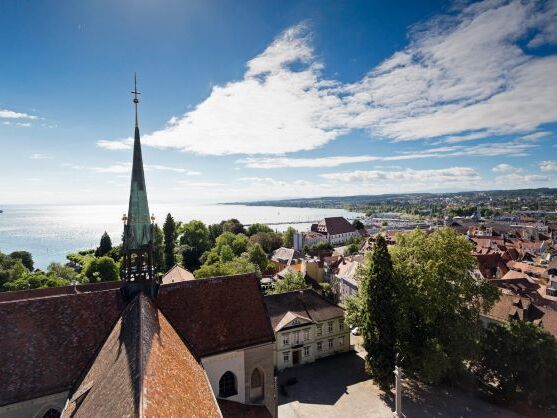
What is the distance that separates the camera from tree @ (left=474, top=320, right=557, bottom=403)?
22.8m

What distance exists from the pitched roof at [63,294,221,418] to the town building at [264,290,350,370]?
1968 centimetres

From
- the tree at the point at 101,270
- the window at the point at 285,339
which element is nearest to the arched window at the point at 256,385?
the window at the point at 285,339

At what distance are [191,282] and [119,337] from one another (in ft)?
18.4

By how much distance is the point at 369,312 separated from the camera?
89.5ft

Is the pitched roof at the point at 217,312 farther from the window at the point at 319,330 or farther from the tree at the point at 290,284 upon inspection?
the tree at the point at 290,284

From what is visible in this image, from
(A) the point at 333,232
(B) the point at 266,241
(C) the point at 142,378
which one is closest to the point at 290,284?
(C) the point at 142,378

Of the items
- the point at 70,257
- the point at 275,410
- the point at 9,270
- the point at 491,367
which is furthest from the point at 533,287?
the point at 70,257

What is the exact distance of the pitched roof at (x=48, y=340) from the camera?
1313cm

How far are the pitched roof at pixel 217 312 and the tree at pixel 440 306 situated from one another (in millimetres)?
12781

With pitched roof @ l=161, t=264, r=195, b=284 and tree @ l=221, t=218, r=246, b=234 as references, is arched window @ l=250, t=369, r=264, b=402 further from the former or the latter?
tree @ l=221, t=218, r=246, b=234

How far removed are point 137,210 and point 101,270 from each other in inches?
1904

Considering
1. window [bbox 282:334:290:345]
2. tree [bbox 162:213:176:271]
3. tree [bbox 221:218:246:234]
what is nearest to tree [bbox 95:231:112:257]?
tree [bbox 162:213:176:271]

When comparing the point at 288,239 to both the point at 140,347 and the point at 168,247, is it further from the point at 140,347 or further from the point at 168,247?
the point at 140,347

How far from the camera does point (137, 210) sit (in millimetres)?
16875
